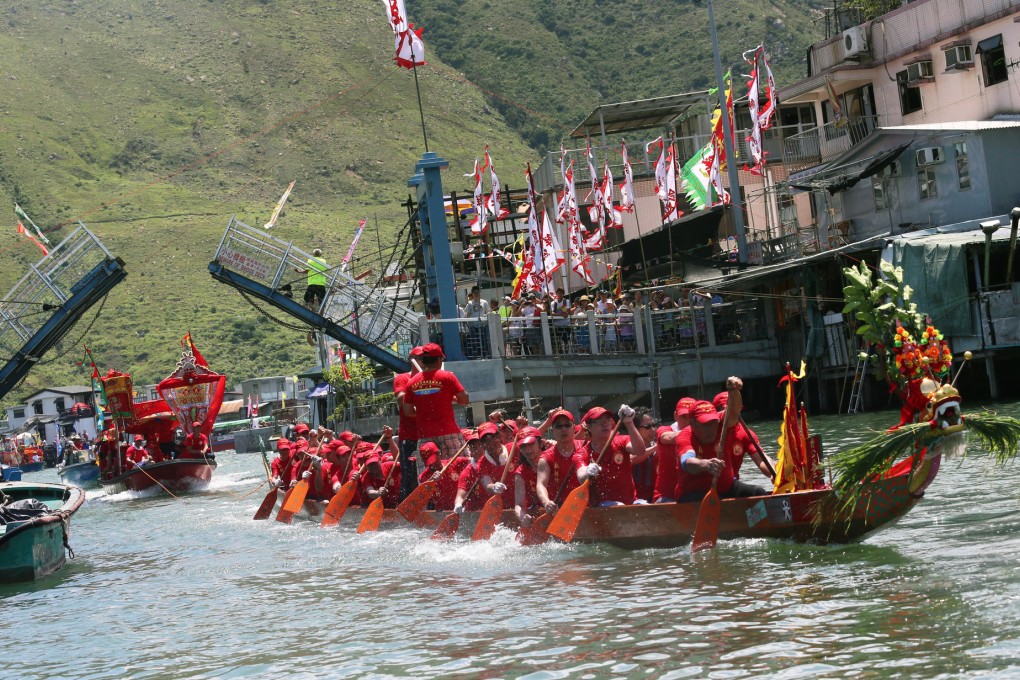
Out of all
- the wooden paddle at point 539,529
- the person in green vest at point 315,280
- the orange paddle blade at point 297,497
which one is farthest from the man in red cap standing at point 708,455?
the person in green vest at point 315,280

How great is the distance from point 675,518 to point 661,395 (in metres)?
19.8

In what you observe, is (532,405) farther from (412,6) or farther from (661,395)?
(412,6)

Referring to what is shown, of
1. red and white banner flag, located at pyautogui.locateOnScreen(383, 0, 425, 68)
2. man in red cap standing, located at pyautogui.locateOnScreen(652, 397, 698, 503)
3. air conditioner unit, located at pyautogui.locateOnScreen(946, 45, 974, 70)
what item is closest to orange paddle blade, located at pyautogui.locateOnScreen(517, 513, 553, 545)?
man in red cap standing, located at pyautogui.locateOnScreen(652, 397, 698, 503)

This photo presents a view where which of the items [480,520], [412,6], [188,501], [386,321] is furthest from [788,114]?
[412,6]

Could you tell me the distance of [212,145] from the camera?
144750 millimetres

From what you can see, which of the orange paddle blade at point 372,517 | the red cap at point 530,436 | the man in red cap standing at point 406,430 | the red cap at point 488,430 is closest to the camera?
the red cap at point 530,436

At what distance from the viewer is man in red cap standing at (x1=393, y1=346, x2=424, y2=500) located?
670 inches

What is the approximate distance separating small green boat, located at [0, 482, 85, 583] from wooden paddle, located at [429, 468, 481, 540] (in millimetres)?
5023

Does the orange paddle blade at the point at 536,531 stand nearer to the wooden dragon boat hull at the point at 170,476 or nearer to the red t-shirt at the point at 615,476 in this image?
the red t-shirt at the point at 615,476

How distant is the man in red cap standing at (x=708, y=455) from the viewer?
12.0m

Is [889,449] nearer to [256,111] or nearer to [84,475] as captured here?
[84,475]

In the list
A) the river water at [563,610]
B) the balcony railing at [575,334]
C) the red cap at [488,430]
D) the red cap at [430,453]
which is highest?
the balcony railing at [575,334]

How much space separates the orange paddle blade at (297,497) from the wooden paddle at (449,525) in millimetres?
5817

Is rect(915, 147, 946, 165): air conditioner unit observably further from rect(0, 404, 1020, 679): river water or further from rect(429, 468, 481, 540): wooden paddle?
rect(429, 468, 481, 540): wooden paddle
